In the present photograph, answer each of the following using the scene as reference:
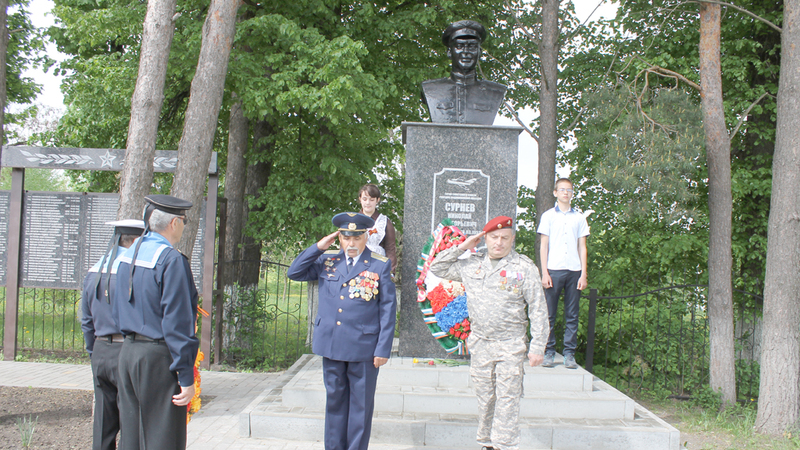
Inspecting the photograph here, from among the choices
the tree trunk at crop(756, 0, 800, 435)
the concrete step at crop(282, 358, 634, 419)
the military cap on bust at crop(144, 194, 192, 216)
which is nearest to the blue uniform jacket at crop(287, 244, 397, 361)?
the military cap on bust at crop(144, 194, 192, 216)

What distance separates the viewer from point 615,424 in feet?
14.3

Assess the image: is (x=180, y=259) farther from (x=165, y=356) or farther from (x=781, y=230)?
(x=781, y=230)

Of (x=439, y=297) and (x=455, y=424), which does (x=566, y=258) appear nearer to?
(x=439, y=297)

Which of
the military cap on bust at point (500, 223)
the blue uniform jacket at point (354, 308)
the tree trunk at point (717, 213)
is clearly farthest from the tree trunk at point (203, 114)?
the tree trunk at point (717, 213)

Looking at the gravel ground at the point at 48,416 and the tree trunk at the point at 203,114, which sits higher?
the tree trunk at the point at 203,114

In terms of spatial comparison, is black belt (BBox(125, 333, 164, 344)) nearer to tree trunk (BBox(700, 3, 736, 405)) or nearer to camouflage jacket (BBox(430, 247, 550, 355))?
camouflage jacket (BBox(430, 247, 550, 355))

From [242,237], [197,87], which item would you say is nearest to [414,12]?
[197,87]

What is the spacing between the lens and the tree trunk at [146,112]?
16.9ft

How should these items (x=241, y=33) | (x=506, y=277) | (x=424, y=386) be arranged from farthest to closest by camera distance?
(x=241, y=33) → (x=424, y=386) → (x=506, y=277)

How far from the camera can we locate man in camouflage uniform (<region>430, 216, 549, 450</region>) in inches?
135

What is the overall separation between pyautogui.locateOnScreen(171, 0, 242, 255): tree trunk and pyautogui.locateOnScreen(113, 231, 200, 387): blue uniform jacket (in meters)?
3.11

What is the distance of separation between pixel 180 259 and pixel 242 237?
21.6 feet

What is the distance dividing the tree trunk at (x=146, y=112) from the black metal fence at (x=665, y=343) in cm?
569

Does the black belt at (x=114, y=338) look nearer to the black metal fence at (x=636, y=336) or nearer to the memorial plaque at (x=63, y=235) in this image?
the memorial plaque at (x=63, y=235)
